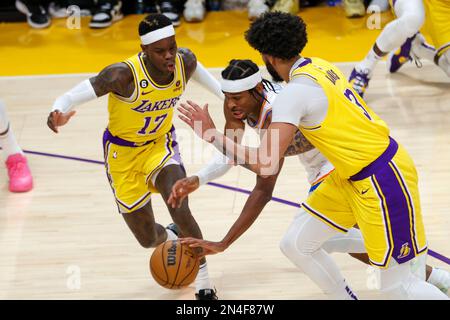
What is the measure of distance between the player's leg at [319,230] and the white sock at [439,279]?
0.63 m

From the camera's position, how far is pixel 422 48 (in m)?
8.36

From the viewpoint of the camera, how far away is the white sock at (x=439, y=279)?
4926mm

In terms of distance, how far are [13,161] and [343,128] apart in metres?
3.79

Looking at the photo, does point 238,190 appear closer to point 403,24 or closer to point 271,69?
point 403,24

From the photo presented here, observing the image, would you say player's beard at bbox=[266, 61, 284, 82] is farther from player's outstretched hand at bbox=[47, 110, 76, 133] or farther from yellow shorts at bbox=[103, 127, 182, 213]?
player's outstretched hand at bbox=[47, 110, 76, 133]

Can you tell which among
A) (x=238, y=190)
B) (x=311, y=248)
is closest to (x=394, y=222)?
(x=311, y=248)

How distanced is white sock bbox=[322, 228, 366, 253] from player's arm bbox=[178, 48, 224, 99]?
1233 mm

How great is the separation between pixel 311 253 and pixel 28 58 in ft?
19.7

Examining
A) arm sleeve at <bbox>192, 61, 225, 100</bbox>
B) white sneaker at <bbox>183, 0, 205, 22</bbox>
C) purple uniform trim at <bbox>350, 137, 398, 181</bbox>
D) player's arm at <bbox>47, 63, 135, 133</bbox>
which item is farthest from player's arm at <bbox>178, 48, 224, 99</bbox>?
white sneaker at <bbox>183, 0, 205, 22</bbox>

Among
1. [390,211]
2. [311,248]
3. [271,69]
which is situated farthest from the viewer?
[311,248]

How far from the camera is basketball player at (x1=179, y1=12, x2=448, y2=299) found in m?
4.02
